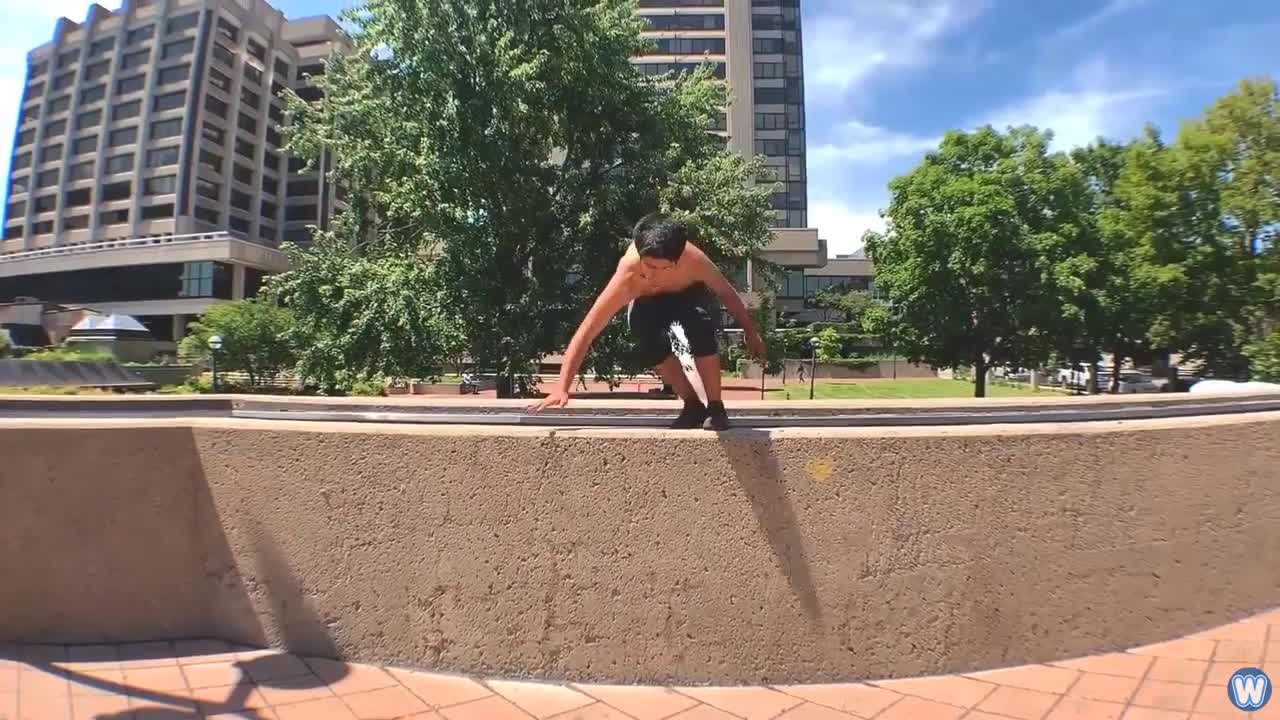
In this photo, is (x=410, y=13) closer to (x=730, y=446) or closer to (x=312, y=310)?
(x=312, y=310)

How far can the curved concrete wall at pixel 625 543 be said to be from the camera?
9.41ft

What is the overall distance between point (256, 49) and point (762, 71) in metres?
56.6

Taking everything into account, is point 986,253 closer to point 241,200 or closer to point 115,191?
point 241,200

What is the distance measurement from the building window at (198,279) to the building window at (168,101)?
23307 millimetres

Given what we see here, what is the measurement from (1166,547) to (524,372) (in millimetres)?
12013

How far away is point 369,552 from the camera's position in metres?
3.05

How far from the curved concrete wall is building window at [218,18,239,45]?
8683cm

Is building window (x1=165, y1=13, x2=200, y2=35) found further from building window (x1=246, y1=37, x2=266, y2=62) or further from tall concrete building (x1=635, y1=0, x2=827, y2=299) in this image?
tall concrete building (x1=635, y1=0, x2=827, y2=299)

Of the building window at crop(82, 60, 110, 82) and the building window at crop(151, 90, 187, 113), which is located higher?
the building window at crop(82, 60, 110, 82)

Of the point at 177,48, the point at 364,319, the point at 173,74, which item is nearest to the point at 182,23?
the point at 177,48

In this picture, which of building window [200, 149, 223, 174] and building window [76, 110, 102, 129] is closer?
building window [200, 149, 223, 174]

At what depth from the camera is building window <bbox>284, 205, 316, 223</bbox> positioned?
7588cm

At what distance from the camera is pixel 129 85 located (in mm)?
71188

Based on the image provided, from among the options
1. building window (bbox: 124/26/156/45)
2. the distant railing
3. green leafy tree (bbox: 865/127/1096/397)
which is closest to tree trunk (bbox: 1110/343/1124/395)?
green leafy tree (bbox: 865/127/1096/397)
